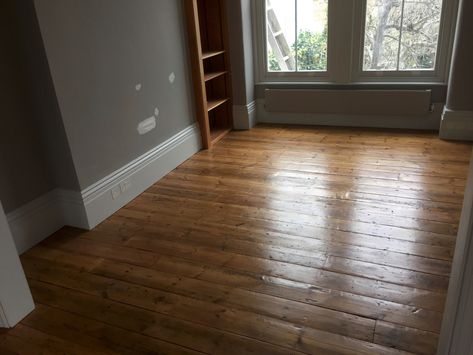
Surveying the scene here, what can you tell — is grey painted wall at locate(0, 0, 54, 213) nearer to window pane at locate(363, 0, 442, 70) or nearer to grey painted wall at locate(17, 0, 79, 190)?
grey painted wall at locate(17, 0, 79, 190)

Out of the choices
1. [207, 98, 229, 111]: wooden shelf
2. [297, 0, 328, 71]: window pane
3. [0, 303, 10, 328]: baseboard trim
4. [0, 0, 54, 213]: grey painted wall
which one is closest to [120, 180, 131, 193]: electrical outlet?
[0, 0, 54, 213]: grey painted wall

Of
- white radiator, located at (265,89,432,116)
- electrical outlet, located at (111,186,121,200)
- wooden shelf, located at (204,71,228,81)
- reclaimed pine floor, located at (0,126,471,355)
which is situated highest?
wooden shelf, located at (204,71,228,81)

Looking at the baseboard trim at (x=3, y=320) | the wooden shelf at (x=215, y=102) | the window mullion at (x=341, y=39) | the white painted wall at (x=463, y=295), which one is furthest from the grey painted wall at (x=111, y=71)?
the white painted wall at (x=463, y=295)

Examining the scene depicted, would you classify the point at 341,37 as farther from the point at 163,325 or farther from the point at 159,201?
the point at 163,325

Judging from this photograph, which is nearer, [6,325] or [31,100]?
[6,325]

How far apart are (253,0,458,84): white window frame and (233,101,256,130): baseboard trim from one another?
55 cm

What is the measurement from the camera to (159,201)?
304cm

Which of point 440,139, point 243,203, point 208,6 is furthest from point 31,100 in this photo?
point 440,139

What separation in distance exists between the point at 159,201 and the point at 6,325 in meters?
1.36

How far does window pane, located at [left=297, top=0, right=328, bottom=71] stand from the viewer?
427 centimetres

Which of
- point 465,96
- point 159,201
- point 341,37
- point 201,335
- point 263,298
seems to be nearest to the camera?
point 201,335

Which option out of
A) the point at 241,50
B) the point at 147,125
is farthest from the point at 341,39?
the point at 147,125

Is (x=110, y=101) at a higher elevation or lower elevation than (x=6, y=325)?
higher

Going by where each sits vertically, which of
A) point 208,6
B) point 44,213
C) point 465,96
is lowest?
point 44,213
